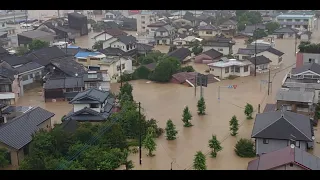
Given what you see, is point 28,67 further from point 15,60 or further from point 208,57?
point 208,57

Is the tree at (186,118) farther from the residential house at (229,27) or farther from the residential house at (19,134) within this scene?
the residential house at (229,27)

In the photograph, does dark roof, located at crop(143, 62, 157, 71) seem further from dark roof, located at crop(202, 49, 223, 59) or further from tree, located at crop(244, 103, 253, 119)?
tree, located at crop(244, 103, 253, 119)

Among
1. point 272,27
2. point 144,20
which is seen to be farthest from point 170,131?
point 144,20

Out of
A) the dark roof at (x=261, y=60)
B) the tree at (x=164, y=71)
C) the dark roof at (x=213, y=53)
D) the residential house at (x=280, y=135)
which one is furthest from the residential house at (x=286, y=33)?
the residential house at (x=280, y=135)

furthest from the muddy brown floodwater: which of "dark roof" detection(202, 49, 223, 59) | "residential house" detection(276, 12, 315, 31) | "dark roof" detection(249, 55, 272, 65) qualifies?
"residential house" detection(276, 12, 315, 31)
